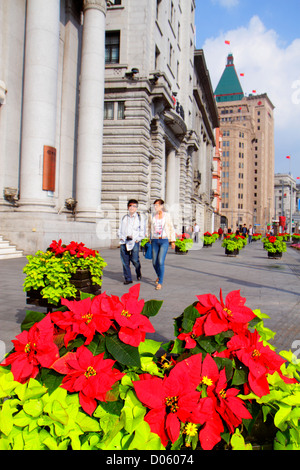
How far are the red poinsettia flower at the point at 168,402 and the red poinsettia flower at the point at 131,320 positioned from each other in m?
0.20

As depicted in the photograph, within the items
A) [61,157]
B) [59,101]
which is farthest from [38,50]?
[61,157]

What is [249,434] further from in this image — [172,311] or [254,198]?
[254,198]

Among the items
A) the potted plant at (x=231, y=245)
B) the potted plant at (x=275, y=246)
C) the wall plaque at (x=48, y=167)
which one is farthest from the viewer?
the potted plant at (x=231, y=245)

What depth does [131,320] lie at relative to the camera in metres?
1.59

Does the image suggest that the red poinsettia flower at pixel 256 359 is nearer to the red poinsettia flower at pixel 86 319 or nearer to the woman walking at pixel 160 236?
the red poinsettia flower at pixel 86 319

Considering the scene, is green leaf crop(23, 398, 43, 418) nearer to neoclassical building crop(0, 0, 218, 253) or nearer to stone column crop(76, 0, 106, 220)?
neoclassical building crop(0, 0, 218, 253)

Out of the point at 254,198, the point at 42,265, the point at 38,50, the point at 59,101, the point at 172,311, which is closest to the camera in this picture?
the point at 42,265

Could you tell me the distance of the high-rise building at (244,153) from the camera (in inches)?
4659

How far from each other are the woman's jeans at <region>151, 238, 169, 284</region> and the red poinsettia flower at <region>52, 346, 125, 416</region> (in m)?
6.66

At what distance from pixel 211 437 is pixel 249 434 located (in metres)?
0.23

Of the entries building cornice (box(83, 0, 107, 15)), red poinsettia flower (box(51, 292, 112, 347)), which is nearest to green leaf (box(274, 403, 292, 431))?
red poinsettia flower (box(51, 292, 112, 347))

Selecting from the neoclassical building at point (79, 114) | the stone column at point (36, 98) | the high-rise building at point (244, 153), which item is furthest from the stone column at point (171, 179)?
the high-rise building at point (244, 153)

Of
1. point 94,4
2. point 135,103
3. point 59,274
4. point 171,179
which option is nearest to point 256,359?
point 59,274
